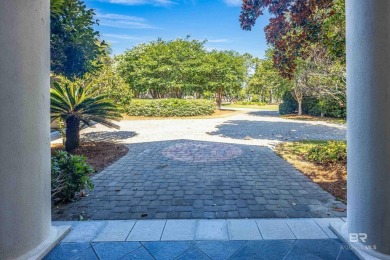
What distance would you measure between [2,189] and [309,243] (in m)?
2.71

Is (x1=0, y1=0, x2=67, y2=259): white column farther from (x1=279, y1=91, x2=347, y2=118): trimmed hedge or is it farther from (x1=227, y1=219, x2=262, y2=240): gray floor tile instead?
(x1=279, y1=91, x2=347, y2=118): trimmed hedge

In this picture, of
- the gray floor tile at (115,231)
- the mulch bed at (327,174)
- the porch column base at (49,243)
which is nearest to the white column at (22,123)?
the porch column base at (49,243)

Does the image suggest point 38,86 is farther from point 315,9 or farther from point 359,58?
point 315,9

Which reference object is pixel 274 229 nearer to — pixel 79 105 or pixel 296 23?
pixel 296 23

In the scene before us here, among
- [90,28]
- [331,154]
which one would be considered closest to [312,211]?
[331,154]

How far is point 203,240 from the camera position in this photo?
7.75 feet

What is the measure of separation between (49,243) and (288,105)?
20969 mm

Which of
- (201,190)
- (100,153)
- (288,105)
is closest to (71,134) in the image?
(100,153)

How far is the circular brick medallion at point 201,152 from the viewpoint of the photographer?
594cm

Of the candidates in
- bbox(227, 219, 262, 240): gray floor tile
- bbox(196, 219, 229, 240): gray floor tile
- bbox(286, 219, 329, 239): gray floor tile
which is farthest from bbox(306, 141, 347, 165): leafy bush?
bbox(196, 219, 229, 240): gray floor tile

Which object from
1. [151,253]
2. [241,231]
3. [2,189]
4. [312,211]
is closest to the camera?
[2,189]

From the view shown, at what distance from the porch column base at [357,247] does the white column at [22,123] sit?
2.79 metres

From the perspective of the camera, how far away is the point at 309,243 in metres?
2.29

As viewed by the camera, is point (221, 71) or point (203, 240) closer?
point (203, 240)
